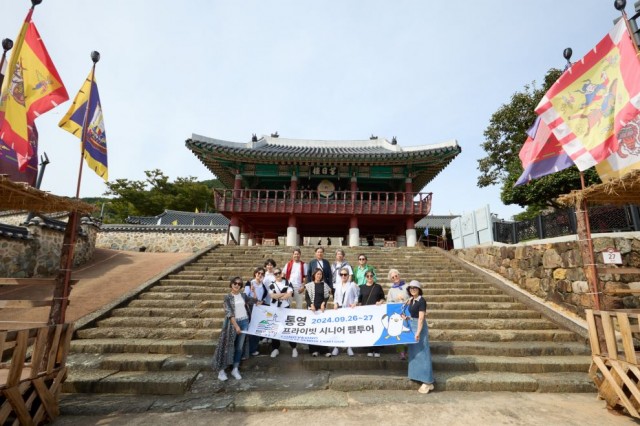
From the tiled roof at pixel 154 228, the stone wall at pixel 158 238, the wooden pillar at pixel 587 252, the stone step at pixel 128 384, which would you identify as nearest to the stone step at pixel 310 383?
the stone step at pixel 128 384

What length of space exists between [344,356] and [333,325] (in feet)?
1.87

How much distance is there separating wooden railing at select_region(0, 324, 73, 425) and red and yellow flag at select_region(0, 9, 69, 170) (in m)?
2.48

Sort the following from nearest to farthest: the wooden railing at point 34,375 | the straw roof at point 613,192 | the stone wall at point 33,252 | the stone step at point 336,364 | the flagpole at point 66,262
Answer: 1. the wooden railing at point 34,375
2. the straw roof at point 613,192
3. the flagpole at point 66,262
4. the stone step at point 336,364
5. the stone wall at point 33,252

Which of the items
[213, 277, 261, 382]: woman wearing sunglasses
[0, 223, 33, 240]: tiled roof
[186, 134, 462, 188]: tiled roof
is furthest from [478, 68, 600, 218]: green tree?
[0, 223, 33, 240]: tiled roof

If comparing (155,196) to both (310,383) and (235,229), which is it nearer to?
(235,229)

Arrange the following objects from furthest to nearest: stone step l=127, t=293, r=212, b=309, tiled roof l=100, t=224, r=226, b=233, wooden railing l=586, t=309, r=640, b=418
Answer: tiled roof l=100, t=224, r=226, b=233 → stone step l=127, t=293, r=212, b=309 → wooden railing l=586, t=309, r=640, b=418

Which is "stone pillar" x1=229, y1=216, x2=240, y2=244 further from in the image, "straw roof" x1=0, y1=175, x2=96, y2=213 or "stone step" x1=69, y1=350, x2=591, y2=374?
"straw roof" x1=0, y1=175, x2=96, y2=213

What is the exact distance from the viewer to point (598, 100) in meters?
4.41

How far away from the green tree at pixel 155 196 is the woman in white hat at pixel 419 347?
104 feet

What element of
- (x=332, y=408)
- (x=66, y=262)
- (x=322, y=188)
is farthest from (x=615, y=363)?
(x=322, y=188)

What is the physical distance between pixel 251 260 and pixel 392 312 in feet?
23.4

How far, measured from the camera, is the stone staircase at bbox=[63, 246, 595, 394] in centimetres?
429

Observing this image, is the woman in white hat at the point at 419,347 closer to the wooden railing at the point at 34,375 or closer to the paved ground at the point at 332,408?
the paved ground at the point at 332,408

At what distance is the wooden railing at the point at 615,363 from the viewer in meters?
3.39
